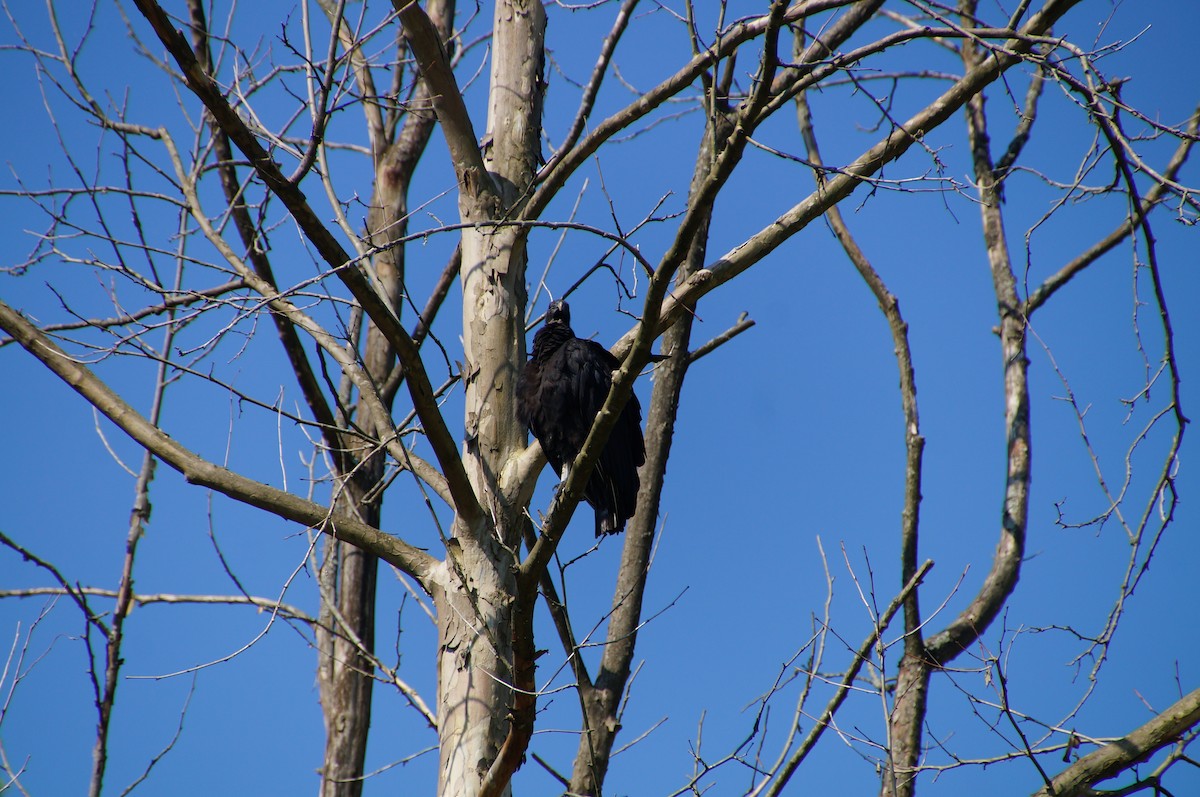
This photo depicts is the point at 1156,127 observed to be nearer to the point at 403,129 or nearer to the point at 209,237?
the point at 209,237

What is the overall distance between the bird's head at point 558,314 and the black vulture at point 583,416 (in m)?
0.14

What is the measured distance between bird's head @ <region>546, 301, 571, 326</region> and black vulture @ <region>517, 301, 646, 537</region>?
14 centimetres

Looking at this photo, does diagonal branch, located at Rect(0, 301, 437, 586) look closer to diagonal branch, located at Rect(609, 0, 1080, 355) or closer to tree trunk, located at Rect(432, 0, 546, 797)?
tree trunk, located at Rect(432, 0, 546, 797)

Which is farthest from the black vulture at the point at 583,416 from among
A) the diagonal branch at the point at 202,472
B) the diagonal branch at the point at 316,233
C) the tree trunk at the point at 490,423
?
the diagonal branch at the point at 316,233

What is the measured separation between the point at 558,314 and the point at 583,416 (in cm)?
79

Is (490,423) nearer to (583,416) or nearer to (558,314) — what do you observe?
(583,416)

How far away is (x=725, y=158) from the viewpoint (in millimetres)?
2184

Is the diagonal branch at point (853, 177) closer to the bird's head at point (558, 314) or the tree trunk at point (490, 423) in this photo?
the tree trunk at point (490, 423)

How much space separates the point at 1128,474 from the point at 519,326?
6.76 feet

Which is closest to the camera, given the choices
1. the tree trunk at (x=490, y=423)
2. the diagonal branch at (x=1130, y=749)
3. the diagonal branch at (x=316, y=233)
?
the diagonal branch at (x=316, y=233)

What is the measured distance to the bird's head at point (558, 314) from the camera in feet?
14.3

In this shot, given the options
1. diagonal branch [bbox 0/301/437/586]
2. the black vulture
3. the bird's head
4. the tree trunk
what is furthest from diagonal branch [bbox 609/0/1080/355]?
the bird's head

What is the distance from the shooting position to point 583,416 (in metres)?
3.80

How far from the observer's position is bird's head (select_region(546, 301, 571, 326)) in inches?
171
